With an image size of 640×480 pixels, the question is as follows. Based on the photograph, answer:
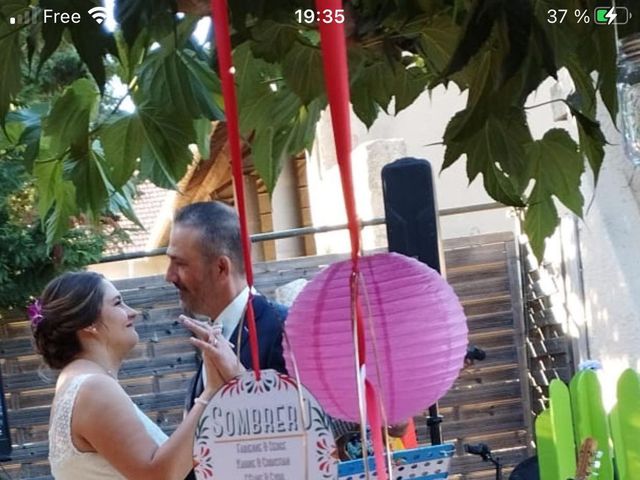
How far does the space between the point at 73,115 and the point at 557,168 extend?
446mm

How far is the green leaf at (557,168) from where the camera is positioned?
1004 millimetres

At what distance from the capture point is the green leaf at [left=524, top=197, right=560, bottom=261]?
1.06 metres

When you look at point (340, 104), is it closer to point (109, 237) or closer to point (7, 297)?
point (7, 297)

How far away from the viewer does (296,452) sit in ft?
2.52

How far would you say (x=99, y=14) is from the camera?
85 centimetres

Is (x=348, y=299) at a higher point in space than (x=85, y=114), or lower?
lower

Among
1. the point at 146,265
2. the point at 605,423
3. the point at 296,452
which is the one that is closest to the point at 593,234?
the point at 605,423

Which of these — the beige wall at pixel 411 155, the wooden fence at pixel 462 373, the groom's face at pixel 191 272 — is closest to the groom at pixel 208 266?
the groom's face at pixel 191 272

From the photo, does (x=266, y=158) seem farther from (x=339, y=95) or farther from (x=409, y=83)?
(x=339, y=95)

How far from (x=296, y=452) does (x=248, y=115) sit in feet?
1.32

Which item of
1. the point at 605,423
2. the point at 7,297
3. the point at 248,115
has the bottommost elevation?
the point at 605,423

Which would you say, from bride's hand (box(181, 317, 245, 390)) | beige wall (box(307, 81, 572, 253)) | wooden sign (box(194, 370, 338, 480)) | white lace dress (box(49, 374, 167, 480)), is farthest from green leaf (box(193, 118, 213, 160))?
beige wall (box(307, 81, 572, 253))

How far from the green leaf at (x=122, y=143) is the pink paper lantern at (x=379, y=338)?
0.20 m

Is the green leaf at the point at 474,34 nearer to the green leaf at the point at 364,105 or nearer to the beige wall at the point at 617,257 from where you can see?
the green leaf at the point at 364,105
